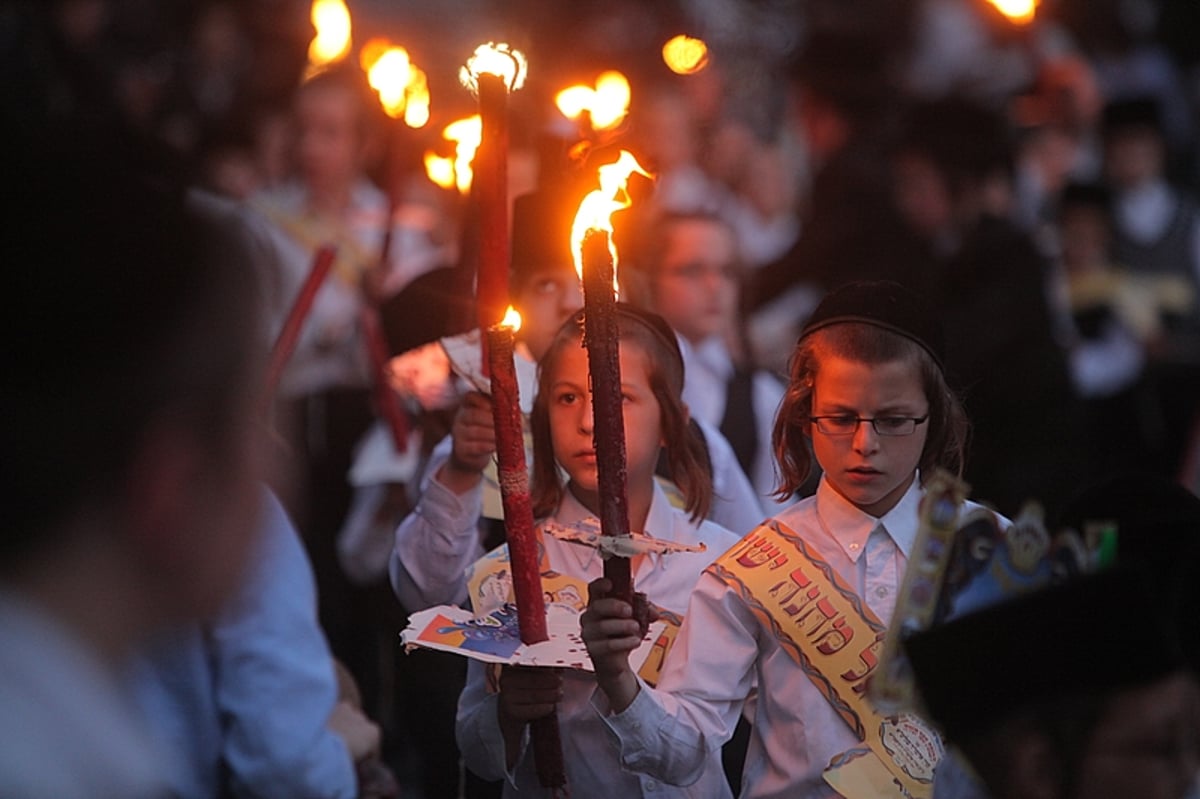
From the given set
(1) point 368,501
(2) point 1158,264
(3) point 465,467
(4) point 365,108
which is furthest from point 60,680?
(2) point 1158,264

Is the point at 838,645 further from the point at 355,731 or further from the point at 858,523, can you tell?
the point at 355,731

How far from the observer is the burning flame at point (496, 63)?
9.46 feet

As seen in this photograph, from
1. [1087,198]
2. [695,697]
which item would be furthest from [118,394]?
[1087,198]

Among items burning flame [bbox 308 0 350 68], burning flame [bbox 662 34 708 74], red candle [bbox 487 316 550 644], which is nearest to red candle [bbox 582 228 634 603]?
red candle [bbox 487 316 550 644]

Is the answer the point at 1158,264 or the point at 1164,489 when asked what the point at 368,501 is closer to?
the point at 1164,489

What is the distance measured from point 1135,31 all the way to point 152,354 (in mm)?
13633

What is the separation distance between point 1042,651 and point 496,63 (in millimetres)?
1462

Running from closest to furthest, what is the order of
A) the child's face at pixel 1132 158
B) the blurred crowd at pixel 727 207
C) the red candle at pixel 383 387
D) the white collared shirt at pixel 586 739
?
the white collared shirt at pixel 586 739, the blurred crowd at pixel 727 207, the red candle at pixel 383 387, the child's face at pixel 1132 158

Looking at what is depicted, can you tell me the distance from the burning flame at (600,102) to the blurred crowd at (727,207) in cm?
16

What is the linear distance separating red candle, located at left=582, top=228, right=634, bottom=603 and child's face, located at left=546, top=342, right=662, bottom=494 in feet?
2.93

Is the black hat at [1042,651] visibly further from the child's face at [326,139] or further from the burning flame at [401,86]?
the child's face at [326,139]

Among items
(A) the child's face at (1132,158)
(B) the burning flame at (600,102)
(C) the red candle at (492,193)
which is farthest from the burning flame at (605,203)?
(A) the child's face at (1132,158)

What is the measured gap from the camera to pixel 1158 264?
9617 millimetres

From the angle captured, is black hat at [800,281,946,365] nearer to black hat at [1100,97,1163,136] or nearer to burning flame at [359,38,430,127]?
burning flame at [359,38,430,127]
